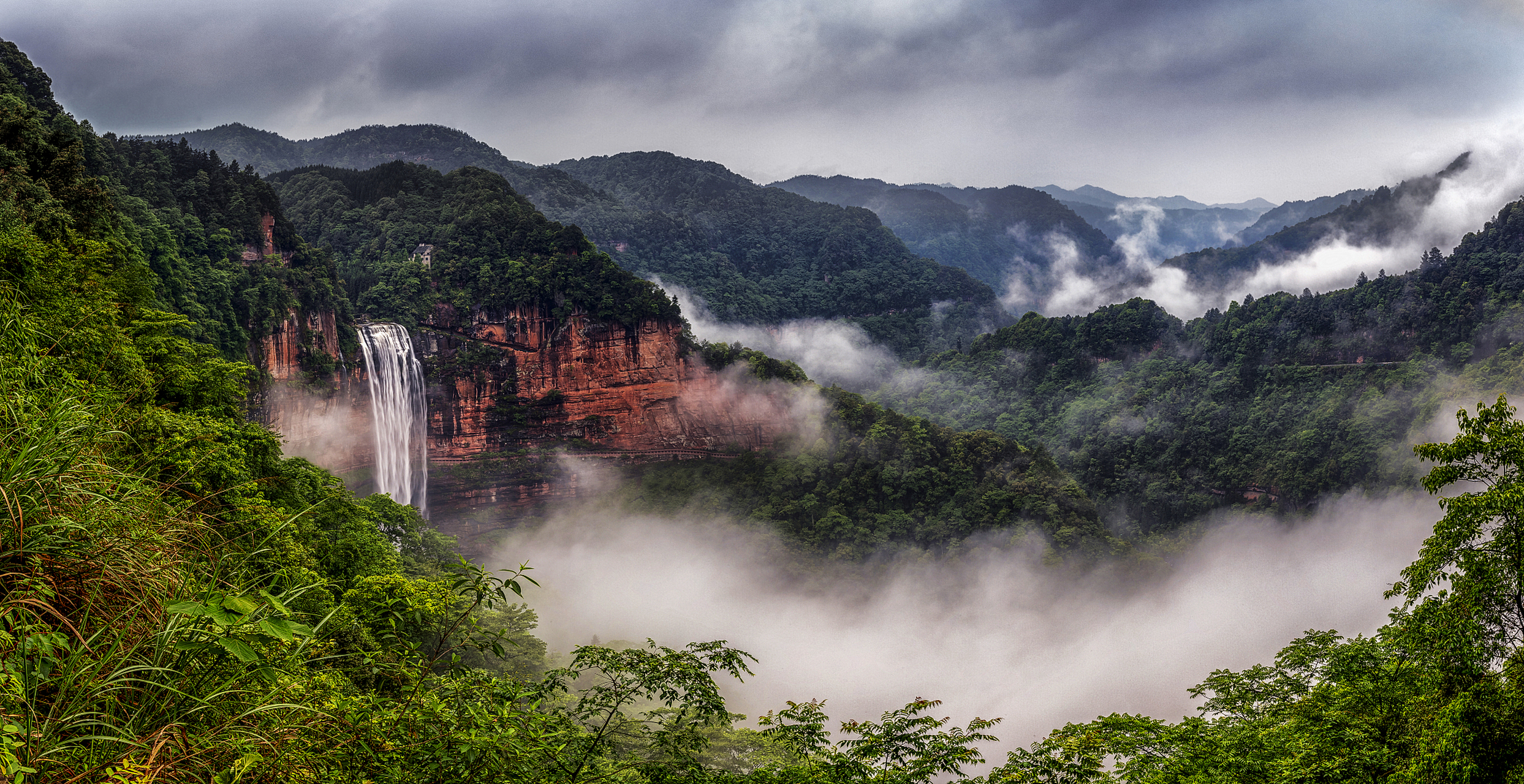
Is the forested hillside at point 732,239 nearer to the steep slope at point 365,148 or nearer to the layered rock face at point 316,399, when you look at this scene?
the steep slope at point 365,148

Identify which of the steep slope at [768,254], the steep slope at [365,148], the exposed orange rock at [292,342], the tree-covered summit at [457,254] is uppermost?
the steep slope at [365,148]

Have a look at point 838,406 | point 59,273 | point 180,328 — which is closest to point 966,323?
point 838,406

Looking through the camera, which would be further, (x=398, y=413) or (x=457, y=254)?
(x=457, y=254)

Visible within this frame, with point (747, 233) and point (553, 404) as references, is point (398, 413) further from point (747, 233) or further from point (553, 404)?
point (747, 233)

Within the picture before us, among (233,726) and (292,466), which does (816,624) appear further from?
(233,726)

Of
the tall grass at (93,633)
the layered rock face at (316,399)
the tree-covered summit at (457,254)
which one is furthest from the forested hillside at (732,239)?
the tall grass at (93,633)

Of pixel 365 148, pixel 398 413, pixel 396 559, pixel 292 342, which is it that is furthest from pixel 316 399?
pixel 365 148
